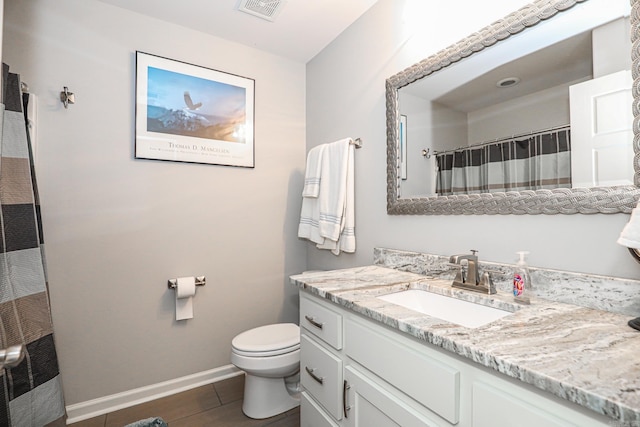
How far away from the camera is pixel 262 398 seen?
5.75 feet

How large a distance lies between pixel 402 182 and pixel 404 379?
1.02 metres

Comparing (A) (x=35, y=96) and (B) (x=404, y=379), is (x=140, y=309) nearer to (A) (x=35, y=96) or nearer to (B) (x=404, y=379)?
(A) (x=35, y=96)

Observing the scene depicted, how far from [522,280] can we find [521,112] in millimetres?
635

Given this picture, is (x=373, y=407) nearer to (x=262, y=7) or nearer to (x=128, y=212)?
(x=128, y=212)

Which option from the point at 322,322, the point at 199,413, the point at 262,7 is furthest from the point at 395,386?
the point at 262,7

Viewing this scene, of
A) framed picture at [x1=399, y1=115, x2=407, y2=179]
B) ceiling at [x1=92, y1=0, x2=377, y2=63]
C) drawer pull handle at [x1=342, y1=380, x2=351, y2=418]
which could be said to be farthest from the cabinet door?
ceiling at [x1=92, y1=0, x2=377, y2=63]

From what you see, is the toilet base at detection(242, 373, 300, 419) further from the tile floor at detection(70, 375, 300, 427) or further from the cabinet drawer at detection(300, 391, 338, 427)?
the cabinet drawer at detection(300, 391, 338, 427)

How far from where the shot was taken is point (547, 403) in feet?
1.91

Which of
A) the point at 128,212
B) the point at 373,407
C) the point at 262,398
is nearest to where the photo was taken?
the point at 373,407

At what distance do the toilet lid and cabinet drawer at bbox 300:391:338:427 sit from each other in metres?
0.34

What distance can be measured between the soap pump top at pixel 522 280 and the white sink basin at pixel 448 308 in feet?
0.30

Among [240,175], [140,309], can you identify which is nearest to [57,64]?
[240,175]

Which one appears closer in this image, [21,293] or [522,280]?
[522,280]

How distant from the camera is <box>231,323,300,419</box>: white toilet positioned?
1.65 metres
